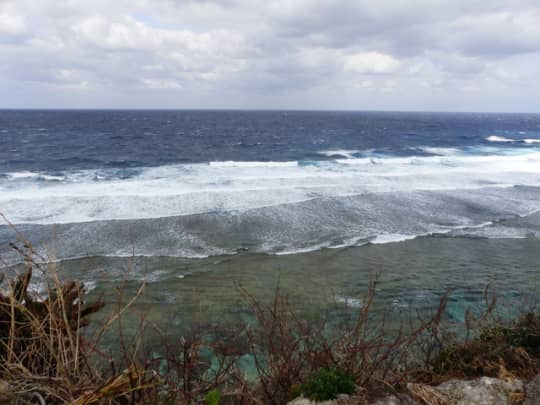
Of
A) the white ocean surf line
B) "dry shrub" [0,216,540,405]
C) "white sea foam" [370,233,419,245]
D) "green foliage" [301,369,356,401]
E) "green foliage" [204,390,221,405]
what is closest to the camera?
"dry shrub" [0,216,540,405]

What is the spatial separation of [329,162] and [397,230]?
19159mm

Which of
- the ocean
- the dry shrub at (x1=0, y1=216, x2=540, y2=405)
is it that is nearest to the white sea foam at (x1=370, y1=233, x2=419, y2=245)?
the ocean

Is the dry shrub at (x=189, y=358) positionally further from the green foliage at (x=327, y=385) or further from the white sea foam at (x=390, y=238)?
the white sea foam at (x=390, y=238)

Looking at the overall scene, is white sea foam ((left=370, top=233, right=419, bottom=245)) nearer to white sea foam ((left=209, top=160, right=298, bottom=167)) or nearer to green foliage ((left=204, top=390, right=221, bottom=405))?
green foliage ((left=204, top=390, right=221, bottom=405))

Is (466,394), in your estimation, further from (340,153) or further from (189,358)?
(340,153)

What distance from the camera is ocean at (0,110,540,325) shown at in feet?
33.3

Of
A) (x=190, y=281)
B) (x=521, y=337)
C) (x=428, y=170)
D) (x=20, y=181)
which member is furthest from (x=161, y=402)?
(x=428, y=170)

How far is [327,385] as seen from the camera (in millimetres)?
3641

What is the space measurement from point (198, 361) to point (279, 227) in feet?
38.9

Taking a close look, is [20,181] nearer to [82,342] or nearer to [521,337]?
[82,342]

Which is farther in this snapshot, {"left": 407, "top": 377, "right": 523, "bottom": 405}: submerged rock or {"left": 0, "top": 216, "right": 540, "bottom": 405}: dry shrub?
{"left": 407, "top": 377, "right": 523, "bottom": 405}: submerged rock

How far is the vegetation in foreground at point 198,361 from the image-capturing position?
2.41m

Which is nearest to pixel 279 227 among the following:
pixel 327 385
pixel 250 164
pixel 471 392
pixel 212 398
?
pixel 471 392

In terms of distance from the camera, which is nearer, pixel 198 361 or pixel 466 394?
pixel 198 361
